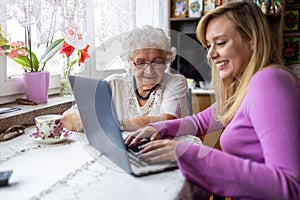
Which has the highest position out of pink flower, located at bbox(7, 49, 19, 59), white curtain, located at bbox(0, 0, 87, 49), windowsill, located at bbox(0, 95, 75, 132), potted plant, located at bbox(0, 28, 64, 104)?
white curtain, located at bbox(0, 0, 87, 49)

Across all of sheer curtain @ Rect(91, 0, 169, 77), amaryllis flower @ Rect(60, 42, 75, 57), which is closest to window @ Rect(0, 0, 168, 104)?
sheer curtain @ Rect(91, 0, 169, 77)

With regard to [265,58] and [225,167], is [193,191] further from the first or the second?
[265,58]

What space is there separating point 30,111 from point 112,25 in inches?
31.2

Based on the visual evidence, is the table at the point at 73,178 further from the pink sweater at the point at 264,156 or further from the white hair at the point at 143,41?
the white hair at the point at 143,41

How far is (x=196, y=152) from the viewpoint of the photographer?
763 millimetres

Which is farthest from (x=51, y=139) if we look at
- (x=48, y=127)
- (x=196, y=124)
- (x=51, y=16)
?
(x=51, y=16)

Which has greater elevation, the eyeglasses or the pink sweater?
the eyeglasses

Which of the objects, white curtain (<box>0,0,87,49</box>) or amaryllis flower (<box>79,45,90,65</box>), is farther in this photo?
amaryllis flower (<box>79,45,90,65</box>)

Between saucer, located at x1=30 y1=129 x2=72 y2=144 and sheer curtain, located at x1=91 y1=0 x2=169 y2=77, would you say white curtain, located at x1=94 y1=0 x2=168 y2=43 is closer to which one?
sheer curtain, located at x1=91 y1=0 x2=169 y2=77

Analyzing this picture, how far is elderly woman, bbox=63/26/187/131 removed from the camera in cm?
130

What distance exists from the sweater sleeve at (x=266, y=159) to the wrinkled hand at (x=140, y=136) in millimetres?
226

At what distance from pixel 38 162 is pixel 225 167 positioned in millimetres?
508

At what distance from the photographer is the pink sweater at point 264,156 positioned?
2.32ft

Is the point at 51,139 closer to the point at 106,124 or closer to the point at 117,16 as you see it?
the point at 106,124
